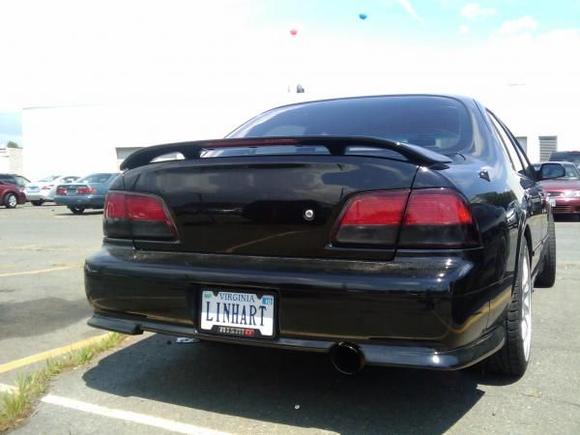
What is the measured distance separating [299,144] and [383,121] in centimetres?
107

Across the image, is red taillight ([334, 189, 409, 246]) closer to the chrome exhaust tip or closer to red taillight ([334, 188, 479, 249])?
red taillight ([334, 188, 479, 249])

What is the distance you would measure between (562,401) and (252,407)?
1483 millimetres

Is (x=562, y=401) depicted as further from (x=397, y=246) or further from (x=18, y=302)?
(x=18, y=302)

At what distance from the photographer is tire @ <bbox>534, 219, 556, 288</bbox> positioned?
212 inches

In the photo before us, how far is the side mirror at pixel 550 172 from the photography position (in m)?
4.98

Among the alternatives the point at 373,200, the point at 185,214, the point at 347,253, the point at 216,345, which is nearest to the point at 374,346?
the point at 347,253

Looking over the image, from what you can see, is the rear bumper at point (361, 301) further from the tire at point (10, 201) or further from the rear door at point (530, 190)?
the tire at point (10, 201)

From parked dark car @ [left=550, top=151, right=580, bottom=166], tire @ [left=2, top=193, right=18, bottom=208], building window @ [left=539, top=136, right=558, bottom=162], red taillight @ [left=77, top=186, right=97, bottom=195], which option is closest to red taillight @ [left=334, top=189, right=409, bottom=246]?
parked dark car @ [left=550, top=151, right=580, bottom=166]

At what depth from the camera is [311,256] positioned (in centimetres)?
257

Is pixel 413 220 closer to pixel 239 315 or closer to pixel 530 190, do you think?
pixel 239 315

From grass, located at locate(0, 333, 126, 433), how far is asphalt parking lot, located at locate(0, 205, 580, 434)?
6cm

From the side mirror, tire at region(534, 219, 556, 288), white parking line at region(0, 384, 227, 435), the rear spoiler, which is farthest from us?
tire at region(534, 219, 556, 288)

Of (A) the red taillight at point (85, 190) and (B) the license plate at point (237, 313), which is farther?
(A) the red taillight at point (85, 190)

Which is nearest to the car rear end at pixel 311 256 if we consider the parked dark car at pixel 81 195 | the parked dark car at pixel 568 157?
the parked dark car at pixel 568 157
